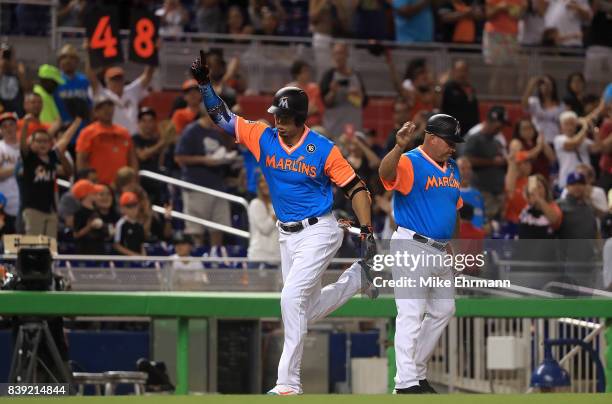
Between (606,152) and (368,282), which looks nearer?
(368,282)

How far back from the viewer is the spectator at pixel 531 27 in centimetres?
2211

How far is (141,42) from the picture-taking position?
18047mm

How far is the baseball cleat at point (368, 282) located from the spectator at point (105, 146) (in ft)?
20.8

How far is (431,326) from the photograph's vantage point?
10617 millimetres

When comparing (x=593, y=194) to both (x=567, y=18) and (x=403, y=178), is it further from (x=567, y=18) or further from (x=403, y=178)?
(x=403, y=178)

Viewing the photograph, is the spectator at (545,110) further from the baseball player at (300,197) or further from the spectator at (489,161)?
the baseball player at (300,197)

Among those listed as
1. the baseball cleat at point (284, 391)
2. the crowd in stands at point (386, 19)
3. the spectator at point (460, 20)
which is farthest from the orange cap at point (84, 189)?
the spectator at point (460, 20)

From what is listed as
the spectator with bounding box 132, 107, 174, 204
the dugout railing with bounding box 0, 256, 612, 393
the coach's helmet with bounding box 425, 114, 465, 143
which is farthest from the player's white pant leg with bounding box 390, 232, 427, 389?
the spectator with bounding box 132, 107, 174, 204

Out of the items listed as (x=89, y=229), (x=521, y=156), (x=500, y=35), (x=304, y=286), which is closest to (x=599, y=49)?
(x=500, y=35)

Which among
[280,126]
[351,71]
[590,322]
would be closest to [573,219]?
[590,322]

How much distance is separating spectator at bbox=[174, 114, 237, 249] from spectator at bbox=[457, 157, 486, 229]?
8.60 feet

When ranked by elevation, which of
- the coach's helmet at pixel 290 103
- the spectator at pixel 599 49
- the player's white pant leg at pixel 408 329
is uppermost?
the spectator at pixel 599 49

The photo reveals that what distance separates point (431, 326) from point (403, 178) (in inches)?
41.0

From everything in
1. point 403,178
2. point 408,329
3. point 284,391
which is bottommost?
point 284,391
